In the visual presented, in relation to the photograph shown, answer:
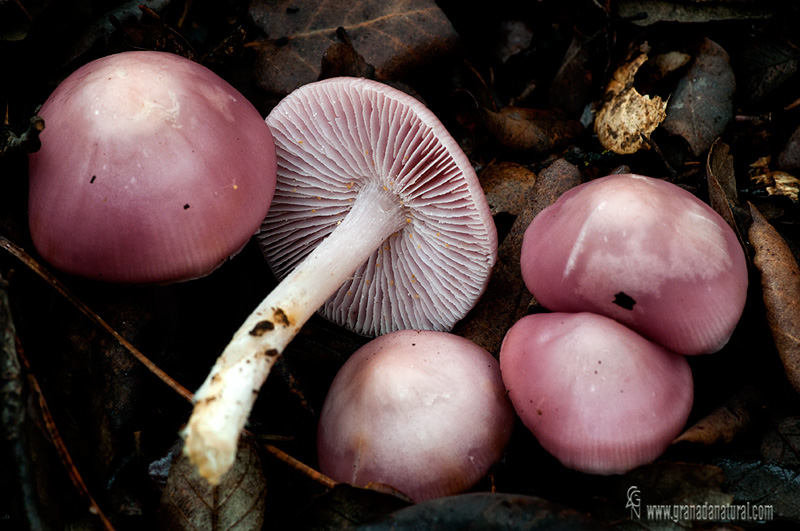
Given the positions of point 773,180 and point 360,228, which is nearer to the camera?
point 360,228

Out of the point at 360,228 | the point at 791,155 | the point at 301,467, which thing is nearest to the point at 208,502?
the point at 301,467

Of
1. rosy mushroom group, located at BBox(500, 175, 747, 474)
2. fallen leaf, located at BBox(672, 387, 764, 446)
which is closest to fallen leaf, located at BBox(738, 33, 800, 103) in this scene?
rosy mushroom group, located at BBox(500, 175, 747, 474)

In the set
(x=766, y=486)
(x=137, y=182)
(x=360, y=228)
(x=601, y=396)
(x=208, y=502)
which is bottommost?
(x=766, y=486)

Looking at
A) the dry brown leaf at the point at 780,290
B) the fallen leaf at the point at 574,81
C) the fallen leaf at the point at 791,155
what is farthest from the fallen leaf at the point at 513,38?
the dry brown leaf at the point at 780,290

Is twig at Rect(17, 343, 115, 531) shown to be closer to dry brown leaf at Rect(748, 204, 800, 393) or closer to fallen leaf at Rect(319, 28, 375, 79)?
fallen leaf at Rect(319, 28, 375, 79)

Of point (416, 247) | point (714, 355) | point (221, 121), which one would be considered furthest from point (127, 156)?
point (714, 355)

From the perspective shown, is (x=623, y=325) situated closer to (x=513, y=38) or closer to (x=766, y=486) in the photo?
(x=766, y=486)
